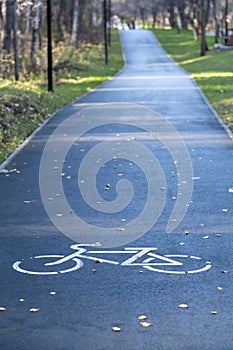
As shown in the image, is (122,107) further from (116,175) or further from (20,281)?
(20,281)

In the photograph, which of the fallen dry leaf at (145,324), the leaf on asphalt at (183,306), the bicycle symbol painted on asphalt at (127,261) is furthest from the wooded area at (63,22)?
the fallen dry leaf at (145,324)

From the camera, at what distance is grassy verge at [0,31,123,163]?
733 inches

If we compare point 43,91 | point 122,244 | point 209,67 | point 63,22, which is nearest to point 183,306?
point 122,244

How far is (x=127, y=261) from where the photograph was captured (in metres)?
8.19

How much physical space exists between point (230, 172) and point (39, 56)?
35.8m

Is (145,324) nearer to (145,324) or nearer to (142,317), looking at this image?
(145,324)

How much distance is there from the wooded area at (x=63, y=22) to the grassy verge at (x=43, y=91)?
1108 mm

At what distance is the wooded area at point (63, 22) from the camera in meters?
42.3

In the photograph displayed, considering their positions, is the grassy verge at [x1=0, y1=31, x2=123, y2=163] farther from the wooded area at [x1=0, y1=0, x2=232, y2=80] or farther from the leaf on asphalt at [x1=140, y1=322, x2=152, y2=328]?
the leaf on asphalt at [x1=140, y1=322, x2=152, y2=328]

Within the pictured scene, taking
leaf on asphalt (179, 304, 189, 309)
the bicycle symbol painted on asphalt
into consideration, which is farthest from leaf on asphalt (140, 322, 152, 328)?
the bicycle symbol painted on asphalt

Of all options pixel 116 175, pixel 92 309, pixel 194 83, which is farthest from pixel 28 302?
pixel 194 83

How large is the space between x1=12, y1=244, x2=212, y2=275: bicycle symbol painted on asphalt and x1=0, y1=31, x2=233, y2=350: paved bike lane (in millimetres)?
12

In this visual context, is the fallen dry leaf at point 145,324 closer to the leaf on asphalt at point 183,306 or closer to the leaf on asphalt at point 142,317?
the leaf on asphalt at point 142,317

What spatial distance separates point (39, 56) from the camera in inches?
1898
